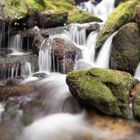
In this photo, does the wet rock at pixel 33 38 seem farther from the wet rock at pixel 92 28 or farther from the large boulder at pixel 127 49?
the large boulder at pixel 127 49

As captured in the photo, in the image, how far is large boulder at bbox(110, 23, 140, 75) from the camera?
11289 mm

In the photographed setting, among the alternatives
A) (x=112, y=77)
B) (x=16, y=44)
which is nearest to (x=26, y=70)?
(x=16, y=44)

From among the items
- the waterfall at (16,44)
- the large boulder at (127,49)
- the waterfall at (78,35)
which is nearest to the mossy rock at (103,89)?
the large boulder at (127,49)

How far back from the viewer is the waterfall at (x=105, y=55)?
1222 centimetres

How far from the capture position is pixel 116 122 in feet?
27.4

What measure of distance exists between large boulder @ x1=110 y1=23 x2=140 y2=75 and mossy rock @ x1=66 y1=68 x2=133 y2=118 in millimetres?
2025

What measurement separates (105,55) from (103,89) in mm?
3767

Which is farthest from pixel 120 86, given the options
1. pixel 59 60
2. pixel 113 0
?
pixel 113 0

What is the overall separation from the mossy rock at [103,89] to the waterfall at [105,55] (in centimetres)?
290

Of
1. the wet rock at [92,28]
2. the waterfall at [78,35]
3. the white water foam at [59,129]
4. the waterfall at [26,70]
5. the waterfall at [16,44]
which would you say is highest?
the wet rock at [92,28]

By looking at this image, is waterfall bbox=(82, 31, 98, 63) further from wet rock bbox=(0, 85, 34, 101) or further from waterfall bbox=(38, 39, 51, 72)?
wet rock bbox=(0, 85, 34, 101)

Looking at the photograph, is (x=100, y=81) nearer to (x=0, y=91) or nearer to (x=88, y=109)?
(x=88, y=109)

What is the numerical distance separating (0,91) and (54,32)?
15.9 feet

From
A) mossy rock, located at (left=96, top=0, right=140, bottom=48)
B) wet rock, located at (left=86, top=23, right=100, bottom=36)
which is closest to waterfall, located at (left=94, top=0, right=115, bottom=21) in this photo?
wet rock, located at (left=86, top=23, right=100, bottom=36)
